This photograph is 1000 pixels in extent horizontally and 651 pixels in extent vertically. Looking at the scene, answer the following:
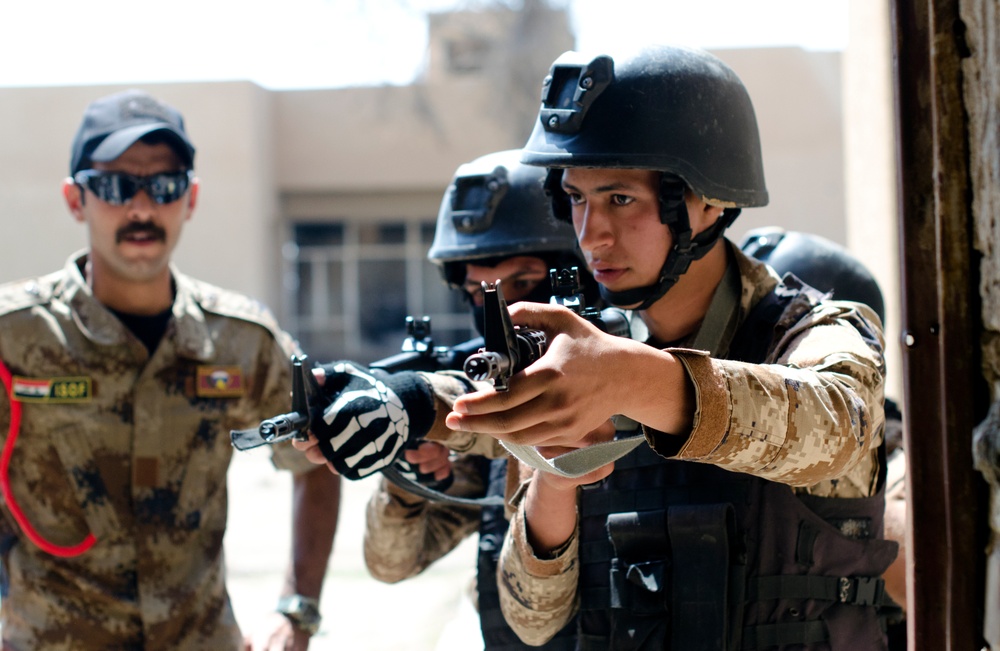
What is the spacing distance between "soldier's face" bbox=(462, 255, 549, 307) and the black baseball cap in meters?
1.04

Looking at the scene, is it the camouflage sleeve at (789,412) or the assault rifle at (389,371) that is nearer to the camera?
the camouflage sleeve at (789,412)

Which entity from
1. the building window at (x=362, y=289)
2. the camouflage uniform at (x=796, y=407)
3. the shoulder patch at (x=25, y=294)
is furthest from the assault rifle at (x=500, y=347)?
the building window at (x=362, y=289)

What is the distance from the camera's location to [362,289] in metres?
19.8

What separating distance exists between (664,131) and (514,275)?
0.86 meters

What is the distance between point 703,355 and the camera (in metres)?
1.46

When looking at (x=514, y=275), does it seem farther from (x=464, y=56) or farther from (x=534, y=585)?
(x=464, y=56)

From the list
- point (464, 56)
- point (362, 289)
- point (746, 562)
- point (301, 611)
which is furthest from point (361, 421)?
point (464, 56)

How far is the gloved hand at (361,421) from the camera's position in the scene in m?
1.80

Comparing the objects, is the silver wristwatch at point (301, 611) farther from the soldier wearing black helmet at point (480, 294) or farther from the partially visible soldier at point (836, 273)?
the partially visible soldier at point (836, 273)

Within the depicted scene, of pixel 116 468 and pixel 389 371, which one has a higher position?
pixel 389 371

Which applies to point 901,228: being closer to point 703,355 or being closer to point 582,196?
point 703,355

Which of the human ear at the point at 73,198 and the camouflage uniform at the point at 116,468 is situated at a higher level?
the human ear at the point at 73,198

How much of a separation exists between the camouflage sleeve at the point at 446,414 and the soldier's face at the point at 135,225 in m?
1.31

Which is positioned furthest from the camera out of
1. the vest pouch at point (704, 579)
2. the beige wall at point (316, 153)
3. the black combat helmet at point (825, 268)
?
the beige wall at point (316, 153)
